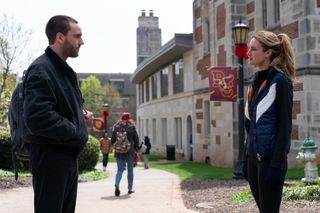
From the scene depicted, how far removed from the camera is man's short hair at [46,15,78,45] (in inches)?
140

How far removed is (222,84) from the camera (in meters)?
14.9

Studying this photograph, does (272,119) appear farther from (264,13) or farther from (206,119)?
(206,119)

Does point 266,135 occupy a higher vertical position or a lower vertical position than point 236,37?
lower

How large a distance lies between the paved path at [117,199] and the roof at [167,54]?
10656 millimetres

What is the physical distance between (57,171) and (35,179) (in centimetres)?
17

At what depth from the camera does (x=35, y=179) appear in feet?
11.2

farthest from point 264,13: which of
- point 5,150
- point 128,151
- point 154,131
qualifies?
point 154,131

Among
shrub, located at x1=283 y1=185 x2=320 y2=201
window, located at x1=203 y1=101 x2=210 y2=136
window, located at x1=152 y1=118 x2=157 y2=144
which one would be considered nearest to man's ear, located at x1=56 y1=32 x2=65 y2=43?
shrub, located at x1=283 y1=185 x2=320 y2=201

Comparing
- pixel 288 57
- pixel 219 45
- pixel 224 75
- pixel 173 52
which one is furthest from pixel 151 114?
pixel 288 57

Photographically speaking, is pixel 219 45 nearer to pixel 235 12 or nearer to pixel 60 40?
pixel 235 12

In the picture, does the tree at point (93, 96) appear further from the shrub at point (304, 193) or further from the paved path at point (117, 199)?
the shrub at point (304, 193)

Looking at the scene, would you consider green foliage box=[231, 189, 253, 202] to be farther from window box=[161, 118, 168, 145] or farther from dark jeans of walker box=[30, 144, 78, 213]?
window box=[161, 118, 168, 145]

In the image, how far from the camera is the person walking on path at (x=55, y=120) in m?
3.29

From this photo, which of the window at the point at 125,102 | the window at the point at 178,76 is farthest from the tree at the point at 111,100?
the window at the point at 178,76
